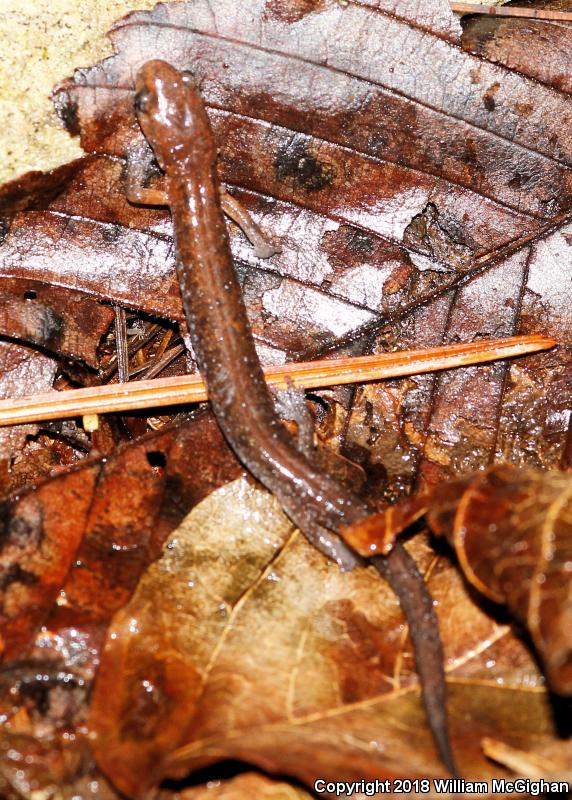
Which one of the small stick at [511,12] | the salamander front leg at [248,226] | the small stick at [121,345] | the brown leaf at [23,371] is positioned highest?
the small stick at [511,12]

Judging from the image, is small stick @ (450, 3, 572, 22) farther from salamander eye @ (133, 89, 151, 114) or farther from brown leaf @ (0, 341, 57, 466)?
brown leaf @ (0, 341, 57, 466)

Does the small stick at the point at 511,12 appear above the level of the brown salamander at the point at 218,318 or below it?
above

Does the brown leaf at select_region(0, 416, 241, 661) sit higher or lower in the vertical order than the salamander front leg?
lower

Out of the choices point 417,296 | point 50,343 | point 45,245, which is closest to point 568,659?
point 417,296

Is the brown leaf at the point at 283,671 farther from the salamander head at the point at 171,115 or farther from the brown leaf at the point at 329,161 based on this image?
the salamander head at the point at 171,115

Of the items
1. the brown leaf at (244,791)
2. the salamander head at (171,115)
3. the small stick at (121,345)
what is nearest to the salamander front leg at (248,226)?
the salamander head at (171,115)

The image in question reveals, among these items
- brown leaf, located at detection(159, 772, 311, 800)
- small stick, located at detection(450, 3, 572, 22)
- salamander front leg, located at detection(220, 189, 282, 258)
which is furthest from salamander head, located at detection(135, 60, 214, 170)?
brown leaf, located at detection(159, 772, 311, 800)
